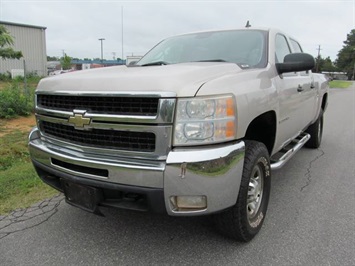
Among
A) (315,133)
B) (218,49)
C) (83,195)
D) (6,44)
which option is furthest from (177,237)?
(6,44)

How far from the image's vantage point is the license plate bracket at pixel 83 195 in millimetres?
2518

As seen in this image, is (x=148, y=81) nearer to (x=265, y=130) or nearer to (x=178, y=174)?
(x=178, y=174)

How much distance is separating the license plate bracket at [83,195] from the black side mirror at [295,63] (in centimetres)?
216

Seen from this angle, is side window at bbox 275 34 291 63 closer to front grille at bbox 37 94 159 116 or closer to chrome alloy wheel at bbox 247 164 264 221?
chrome alloy wheel at bbox 247 164 264 221

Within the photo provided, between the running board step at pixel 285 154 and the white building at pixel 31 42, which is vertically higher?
the white building at pixel 31 42

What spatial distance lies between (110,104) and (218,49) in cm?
177

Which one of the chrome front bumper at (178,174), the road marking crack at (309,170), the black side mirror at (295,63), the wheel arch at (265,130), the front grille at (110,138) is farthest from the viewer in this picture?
the road marking crack at (309,170)

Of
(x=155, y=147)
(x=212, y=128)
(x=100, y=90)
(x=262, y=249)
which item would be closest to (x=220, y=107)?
(x=212, y=128)

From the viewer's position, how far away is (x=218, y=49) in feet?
12.2

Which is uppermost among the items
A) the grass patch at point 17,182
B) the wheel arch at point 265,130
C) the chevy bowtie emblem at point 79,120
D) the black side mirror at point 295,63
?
the black side mirror at point 295,63

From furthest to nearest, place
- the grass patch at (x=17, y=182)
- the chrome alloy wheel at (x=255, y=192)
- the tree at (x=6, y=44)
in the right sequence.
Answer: the tree at (x=6, y=44), the grass patch at (x=17, y=182), the chrome alloy wheel at (x=255, y=192)

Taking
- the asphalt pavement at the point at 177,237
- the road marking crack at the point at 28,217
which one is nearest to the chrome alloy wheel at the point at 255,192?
the asphalt pavement at the point at 177,237

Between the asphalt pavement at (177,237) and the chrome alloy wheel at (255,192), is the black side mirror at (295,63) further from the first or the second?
the asphalt pavement at (177,237)

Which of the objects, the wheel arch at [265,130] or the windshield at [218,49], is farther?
the windshield at [218,49]
